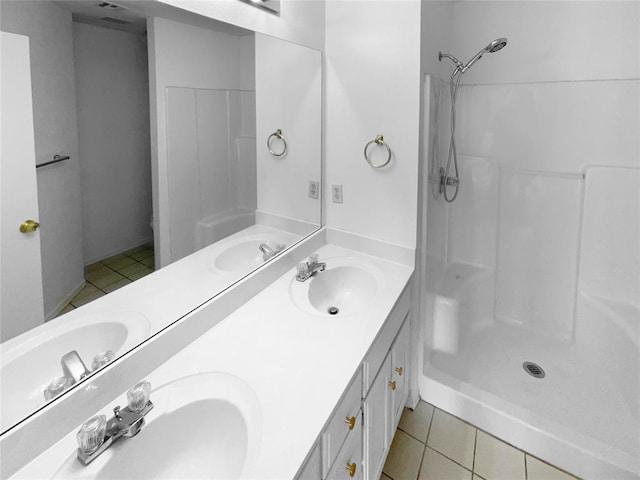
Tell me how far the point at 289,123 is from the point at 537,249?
163cm

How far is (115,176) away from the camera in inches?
39.0

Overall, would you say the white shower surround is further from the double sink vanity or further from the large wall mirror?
the large wall mirror

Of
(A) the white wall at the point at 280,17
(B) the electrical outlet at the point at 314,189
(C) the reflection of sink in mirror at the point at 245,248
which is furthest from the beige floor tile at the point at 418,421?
(A) the white wall at the point at 280,17

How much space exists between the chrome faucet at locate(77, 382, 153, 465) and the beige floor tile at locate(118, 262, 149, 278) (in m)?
0.31

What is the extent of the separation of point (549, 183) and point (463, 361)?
1.12 m

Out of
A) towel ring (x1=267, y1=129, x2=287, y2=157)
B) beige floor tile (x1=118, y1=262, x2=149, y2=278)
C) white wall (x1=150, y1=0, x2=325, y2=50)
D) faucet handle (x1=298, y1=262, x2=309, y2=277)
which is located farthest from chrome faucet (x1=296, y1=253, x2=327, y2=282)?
white wall (x1=150, y1=0, x2=325, y2=50)

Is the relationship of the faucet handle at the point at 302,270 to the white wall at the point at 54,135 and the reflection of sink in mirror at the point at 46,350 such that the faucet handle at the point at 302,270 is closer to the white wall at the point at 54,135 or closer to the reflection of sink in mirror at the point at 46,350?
the reflection of sink in mirror at the point at 46,350

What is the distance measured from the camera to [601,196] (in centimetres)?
203

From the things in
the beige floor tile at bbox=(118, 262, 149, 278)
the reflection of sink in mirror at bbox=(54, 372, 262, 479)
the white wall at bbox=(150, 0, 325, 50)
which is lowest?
the reflection of sink in mirror at bbox=(54, 372, 262, 479)

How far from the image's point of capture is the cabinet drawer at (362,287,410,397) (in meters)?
1.25

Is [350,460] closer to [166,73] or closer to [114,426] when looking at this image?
[114,426]

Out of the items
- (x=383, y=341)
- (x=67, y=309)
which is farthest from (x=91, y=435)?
(x=383, y=341)

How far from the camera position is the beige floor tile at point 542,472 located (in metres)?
1.61

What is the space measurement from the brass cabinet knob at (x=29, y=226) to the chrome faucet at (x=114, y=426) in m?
0.41
